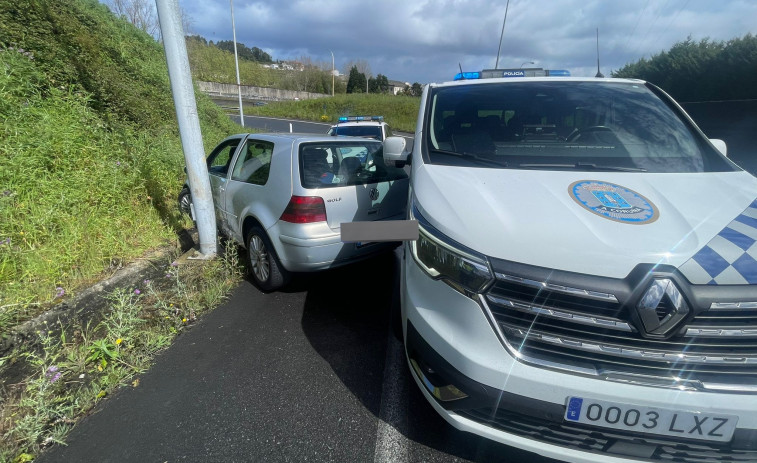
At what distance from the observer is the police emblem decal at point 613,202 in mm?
1618

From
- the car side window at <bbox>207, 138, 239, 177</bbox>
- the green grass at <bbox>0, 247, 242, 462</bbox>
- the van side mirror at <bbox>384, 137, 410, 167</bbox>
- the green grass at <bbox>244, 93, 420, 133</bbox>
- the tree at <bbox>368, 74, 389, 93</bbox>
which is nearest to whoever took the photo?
the green grass at <bbox>0, 247, 242, 462</bbox>

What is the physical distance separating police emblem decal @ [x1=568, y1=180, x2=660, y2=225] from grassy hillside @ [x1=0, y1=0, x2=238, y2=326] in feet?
12.7

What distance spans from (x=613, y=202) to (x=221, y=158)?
197 inches

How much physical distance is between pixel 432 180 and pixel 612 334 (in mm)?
1122

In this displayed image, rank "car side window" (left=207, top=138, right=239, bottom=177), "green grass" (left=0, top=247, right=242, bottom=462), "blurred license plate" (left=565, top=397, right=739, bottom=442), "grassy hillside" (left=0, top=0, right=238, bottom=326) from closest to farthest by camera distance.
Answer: "blurred license plate" (left=565, top=397, right=739, bottom=442) → "green grass" (left=0, top=247, right=242, bottom=462) → "grassy hillside" (left=0, top=0, right=238, bottom=326) → "car side window" (left=207, top=138, right=239, bottom=177)

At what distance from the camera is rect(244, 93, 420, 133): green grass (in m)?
39.9

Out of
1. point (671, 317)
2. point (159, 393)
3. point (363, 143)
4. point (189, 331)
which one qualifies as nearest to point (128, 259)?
point (189, 331)

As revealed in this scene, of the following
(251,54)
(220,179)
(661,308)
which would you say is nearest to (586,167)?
(661,308)

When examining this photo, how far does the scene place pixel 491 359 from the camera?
1.53 m

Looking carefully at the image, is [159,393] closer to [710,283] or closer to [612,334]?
[612,334]

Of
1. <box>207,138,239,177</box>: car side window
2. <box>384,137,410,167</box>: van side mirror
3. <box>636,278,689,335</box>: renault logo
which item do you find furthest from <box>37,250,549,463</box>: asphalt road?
<box>207,138,239,177</box>: car side window

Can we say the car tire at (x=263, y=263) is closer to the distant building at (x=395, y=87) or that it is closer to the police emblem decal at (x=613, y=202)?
the police emblem decal at (x=613, y=202)

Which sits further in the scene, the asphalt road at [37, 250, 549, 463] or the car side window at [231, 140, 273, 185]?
the car side window at [231, 140, 273, 185]

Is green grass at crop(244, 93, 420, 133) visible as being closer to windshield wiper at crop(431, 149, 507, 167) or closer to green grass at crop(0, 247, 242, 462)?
green grass at crop(0, 247, 242, 462)
